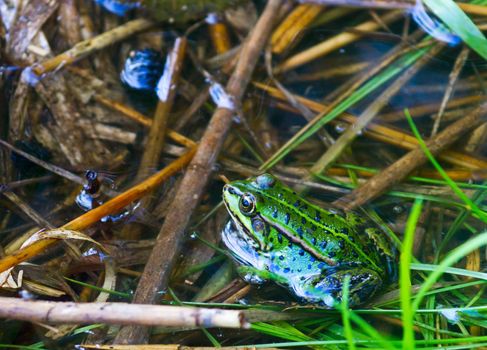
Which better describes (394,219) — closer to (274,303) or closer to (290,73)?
(274,303)

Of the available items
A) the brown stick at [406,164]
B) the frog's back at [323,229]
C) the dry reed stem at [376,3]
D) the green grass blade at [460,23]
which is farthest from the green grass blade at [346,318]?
the dry reed stem at [376,3]

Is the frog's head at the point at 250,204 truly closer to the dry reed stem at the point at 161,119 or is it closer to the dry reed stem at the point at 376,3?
the dry reed stem at the point at 161,119

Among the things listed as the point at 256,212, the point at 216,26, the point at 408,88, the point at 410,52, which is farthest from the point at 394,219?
the point at 216,26

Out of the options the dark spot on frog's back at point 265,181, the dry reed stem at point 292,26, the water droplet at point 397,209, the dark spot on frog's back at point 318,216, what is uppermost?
the dry reed stem at point 292,26

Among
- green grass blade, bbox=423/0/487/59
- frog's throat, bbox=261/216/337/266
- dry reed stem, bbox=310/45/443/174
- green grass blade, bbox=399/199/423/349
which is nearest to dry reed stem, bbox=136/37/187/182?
frog's throat, bbox=261/216/337/266

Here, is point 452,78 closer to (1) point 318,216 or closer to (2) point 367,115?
(2) point 367,115
